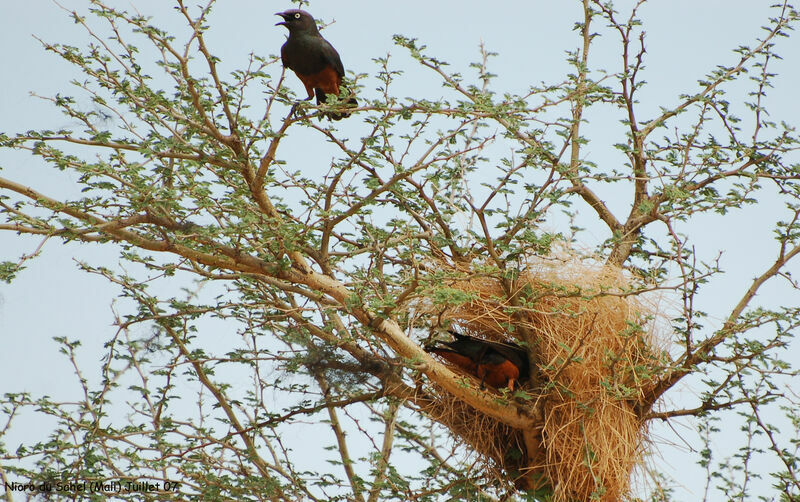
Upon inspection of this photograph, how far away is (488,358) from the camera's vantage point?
14.8 ft

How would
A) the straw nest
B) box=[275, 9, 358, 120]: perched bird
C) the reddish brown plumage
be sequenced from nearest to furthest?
the straw nest < box=[275, 9, 358, 120]: perched bird < the reddish brown plumage

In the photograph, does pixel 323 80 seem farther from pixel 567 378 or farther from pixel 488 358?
pixel 567 378

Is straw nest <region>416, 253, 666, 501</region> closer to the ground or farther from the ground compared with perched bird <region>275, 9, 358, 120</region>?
closer to the ground

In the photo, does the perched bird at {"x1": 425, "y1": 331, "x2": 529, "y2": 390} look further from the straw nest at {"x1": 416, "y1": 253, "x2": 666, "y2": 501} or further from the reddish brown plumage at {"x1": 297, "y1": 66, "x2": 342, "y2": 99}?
the reddish brown plumage at {"x1": 297, "y1": 66, "x2": 342, "y2": 99}

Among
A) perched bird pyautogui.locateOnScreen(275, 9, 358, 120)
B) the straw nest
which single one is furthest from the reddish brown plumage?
the straw nest

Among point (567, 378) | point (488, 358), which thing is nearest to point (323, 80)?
point (488, 358)

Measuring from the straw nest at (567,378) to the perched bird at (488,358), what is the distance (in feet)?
0.29

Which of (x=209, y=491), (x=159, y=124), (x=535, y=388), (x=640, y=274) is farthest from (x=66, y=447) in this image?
(x=640, y=274)

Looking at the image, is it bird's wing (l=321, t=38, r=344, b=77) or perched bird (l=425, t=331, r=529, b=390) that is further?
bird's wing (l=321, t=38, r=344, b=77)

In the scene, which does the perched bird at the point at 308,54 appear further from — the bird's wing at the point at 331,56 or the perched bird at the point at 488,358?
the perched bird at the point at 488,358

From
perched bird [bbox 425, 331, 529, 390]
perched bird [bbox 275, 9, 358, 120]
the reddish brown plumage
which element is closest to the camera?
perched bird [bbox 425, 331, 529, 390]

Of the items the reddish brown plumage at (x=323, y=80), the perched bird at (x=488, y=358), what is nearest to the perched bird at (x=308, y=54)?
the reddish brown plumage at (x=323, y=80)

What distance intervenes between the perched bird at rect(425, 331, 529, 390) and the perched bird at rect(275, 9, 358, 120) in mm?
1705

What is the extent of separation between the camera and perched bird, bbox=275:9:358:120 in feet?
18.1
